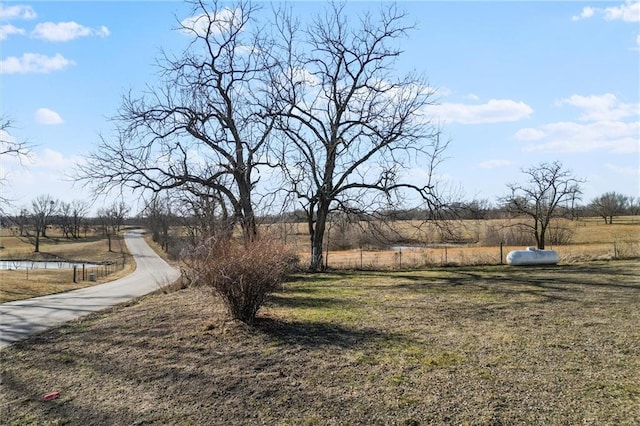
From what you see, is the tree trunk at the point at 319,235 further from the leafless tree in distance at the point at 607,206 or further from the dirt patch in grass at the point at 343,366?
the leafless tree in distance at the point at 607,206

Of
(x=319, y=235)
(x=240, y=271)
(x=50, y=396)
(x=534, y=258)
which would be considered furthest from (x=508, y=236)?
(x=50, y=396)

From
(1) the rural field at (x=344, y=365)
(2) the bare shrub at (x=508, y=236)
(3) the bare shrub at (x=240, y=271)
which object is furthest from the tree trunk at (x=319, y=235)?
(2) the bare shrub at (x=508, y=236)

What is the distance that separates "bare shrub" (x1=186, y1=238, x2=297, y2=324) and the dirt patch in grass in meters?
0.44

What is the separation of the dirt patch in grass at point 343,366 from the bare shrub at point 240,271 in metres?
0.44

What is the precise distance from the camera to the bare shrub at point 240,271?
797 centimetres

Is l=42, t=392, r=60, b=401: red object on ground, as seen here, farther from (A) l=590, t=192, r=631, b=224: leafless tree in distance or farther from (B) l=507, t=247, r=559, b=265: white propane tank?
(A) l=590, t=192, r=631, b=224: leafless tree in distance

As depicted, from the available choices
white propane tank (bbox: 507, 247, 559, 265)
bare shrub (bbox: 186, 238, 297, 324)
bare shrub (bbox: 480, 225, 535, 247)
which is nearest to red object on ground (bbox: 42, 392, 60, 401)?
bare shrub (bbox: 186, 238, 297, 324)

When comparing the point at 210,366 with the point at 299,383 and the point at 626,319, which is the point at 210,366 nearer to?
the point at 299,383

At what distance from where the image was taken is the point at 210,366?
6309 millimetres

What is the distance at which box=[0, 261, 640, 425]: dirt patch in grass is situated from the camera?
471cm

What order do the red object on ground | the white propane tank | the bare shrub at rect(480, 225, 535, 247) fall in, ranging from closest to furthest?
the red object on ground
the white propane tank
the bare shrub at rect(480, 225, 535, 247)

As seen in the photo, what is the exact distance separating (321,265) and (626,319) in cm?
1507

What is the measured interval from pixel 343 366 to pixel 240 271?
2.64 m

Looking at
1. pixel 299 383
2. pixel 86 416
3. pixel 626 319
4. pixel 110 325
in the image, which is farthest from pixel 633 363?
pixel 110 325
